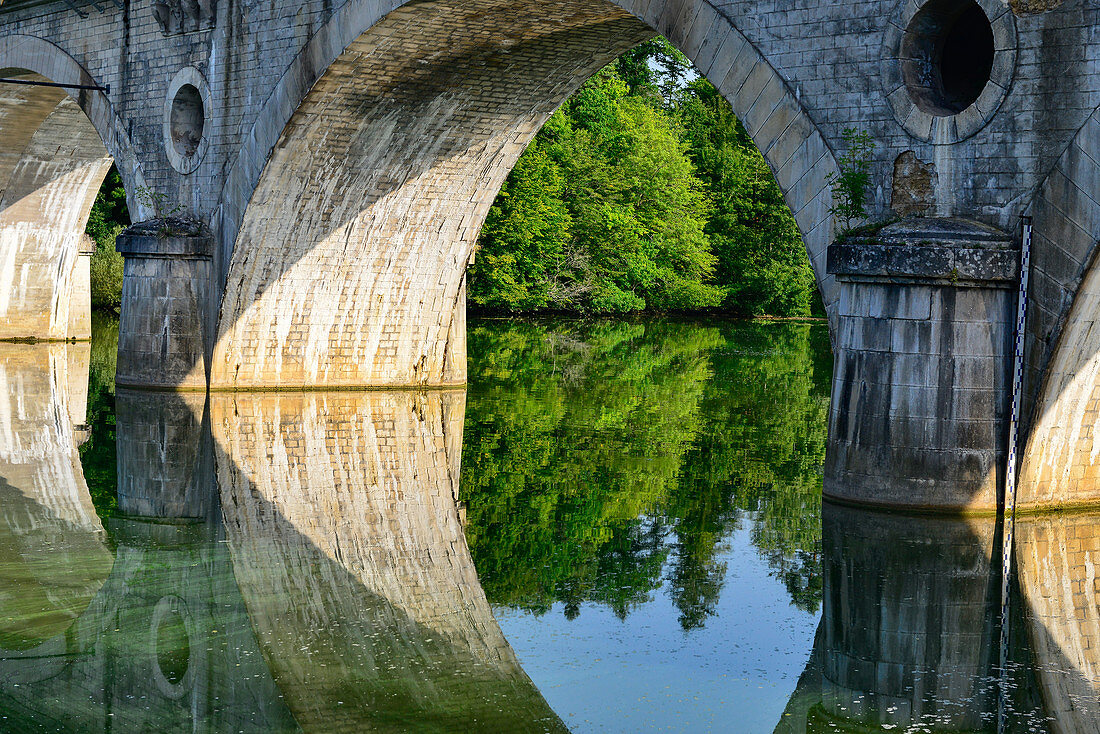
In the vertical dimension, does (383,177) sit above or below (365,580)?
above

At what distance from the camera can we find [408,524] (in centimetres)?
916

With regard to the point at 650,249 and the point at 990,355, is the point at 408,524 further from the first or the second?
the point at 650,249

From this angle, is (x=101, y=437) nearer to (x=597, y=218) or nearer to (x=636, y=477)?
(x=636, y=477)

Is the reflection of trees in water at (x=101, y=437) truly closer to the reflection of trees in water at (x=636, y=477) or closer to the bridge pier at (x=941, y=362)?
the reflection of trees in water at (x=636, y=477)

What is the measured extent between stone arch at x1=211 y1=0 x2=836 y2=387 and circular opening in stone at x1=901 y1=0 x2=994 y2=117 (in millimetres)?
4143

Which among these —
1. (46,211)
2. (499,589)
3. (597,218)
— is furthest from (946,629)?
(597,218)

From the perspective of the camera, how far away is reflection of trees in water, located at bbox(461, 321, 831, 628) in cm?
787

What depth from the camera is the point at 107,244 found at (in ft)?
108

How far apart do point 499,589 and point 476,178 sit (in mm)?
10530

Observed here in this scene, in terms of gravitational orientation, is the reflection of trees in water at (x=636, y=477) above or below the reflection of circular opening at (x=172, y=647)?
above

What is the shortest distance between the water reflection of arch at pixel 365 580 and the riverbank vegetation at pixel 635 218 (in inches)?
818

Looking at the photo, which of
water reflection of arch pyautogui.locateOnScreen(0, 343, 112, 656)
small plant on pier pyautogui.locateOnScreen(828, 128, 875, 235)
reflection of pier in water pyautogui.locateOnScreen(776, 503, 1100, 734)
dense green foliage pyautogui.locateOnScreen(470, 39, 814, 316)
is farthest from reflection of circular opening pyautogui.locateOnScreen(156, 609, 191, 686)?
dense green foliage pyautogui.locateOnScreen(470, 39, 814, 316)

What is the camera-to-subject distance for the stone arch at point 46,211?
22562 mm

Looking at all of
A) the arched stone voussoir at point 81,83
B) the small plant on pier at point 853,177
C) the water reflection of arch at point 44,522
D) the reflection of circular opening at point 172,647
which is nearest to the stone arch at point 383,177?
the water reflection of arch at point 44,522
